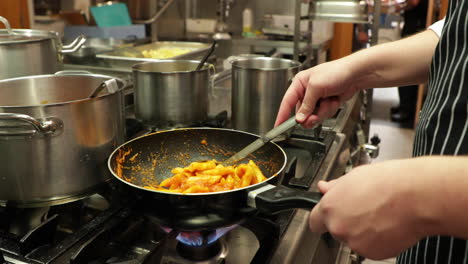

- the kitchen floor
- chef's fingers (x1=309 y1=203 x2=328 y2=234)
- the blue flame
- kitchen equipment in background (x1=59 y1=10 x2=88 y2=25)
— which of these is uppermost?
kitchen equipment in background (x1=59 y1=10 x2=88 y2=25)

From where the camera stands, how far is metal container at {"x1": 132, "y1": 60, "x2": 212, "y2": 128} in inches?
40.7

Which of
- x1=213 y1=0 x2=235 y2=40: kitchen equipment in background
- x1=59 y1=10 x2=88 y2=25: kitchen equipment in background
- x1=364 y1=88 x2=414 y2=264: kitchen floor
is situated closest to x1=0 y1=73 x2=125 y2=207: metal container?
x1=213 y1=0 x2=235 y2=40: kitchen equipment in background

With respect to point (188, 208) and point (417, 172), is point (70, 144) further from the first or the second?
point (417, 172)

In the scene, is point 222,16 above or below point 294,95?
above

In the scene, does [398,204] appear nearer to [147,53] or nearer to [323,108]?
[323,108]

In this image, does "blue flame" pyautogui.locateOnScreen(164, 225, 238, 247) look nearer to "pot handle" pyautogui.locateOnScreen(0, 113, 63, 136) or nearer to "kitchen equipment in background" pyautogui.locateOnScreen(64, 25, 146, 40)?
"pot handle" pyautogui.locateOnScreen(0, 113, 63, 136)

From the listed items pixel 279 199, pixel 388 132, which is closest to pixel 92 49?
pixel 279 199

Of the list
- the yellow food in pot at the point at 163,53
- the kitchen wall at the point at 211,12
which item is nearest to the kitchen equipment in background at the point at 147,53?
the yellow food in pot at the point at 163,53

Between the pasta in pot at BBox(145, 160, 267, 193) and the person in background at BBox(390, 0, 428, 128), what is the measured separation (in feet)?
11.4

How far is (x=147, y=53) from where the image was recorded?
2.03 metres

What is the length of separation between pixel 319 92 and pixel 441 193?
1.37ft

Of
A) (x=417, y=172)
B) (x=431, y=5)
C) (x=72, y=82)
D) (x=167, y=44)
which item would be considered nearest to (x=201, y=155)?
(x=72, y=82)

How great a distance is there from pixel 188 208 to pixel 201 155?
1.19 feet

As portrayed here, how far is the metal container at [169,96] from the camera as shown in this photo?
3.39 ft
